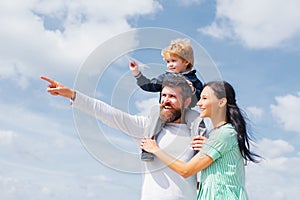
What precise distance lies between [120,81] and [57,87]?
847 mm

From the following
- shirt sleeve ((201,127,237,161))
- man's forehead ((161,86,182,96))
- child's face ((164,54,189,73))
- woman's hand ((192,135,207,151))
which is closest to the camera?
shirt sleeve ((201,127,237,161))

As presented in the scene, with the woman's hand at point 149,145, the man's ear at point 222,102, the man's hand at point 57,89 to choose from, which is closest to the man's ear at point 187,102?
the man's ear at point 222,102

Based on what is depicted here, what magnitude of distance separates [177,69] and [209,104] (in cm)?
71

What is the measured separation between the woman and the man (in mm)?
153

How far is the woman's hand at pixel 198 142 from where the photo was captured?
14.6 feet

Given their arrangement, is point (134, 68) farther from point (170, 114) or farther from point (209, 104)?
point (209, 104)

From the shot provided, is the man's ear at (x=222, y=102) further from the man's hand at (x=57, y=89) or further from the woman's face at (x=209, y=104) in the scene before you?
the man's hand at (x=57, y=89)

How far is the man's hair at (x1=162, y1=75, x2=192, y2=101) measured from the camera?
4.73 m

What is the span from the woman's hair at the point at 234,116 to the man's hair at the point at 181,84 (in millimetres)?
278

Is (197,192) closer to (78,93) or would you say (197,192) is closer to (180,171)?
(180,171)

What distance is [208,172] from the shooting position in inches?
174

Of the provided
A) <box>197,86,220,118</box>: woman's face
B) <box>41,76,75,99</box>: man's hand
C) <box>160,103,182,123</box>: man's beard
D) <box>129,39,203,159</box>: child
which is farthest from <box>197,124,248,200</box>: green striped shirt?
<box>41,76,75,99</box>: man's hand

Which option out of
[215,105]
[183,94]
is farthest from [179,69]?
[215,105]

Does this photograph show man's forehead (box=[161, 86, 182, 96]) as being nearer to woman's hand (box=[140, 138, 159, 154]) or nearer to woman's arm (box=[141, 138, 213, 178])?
woman's hand (box=[140, 138, 159, 154])
